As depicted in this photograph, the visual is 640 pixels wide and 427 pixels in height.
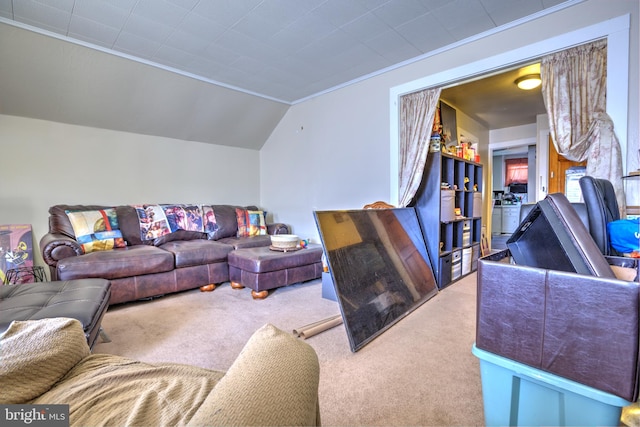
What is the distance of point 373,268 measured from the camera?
95.9 inches

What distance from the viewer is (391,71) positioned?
3.54 meters

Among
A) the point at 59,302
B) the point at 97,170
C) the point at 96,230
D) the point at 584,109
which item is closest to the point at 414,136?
the point at 584,109

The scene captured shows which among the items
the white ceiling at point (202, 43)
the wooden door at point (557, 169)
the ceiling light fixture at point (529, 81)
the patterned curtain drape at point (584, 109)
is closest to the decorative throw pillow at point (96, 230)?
the white ceiling at point (202, 43)

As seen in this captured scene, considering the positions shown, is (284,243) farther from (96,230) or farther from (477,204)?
(477,204)

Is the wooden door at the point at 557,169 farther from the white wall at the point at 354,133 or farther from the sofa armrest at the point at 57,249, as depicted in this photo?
the sofa armrest at the point at 57,249

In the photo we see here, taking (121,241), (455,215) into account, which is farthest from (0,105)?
(455,215)

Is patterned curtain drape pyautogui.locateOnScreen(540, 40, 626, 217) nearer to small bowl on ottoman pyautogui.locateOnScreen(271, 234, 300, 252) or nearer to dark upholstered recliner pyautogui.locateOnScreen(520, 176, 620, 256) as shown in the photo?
dark upholstered recliner pyautogui.locateOnScreen(520, 176, 620, 256)

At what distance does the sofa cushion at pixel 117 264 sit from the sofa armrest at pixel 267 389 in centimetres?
257

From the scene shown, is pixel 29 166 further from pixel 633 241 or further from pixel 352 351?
pixel 633 241

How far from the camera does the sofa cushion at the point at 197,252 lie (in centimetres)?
315

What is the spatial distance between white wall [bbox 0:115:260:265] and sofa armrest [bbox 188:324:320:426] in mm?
4052

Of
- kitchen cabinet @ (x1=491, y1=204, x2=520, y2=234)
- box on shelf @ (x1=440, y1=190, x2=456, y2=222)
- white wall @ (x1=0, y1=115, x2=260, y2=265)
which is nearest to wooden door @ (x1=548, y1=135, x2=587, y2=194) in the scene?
box on shelf @ (x1=440, y1=190, x2=456, y2=222)

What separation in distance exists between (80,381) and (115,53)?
136 inches

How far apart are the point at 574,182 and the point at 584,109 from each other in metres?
2.30
